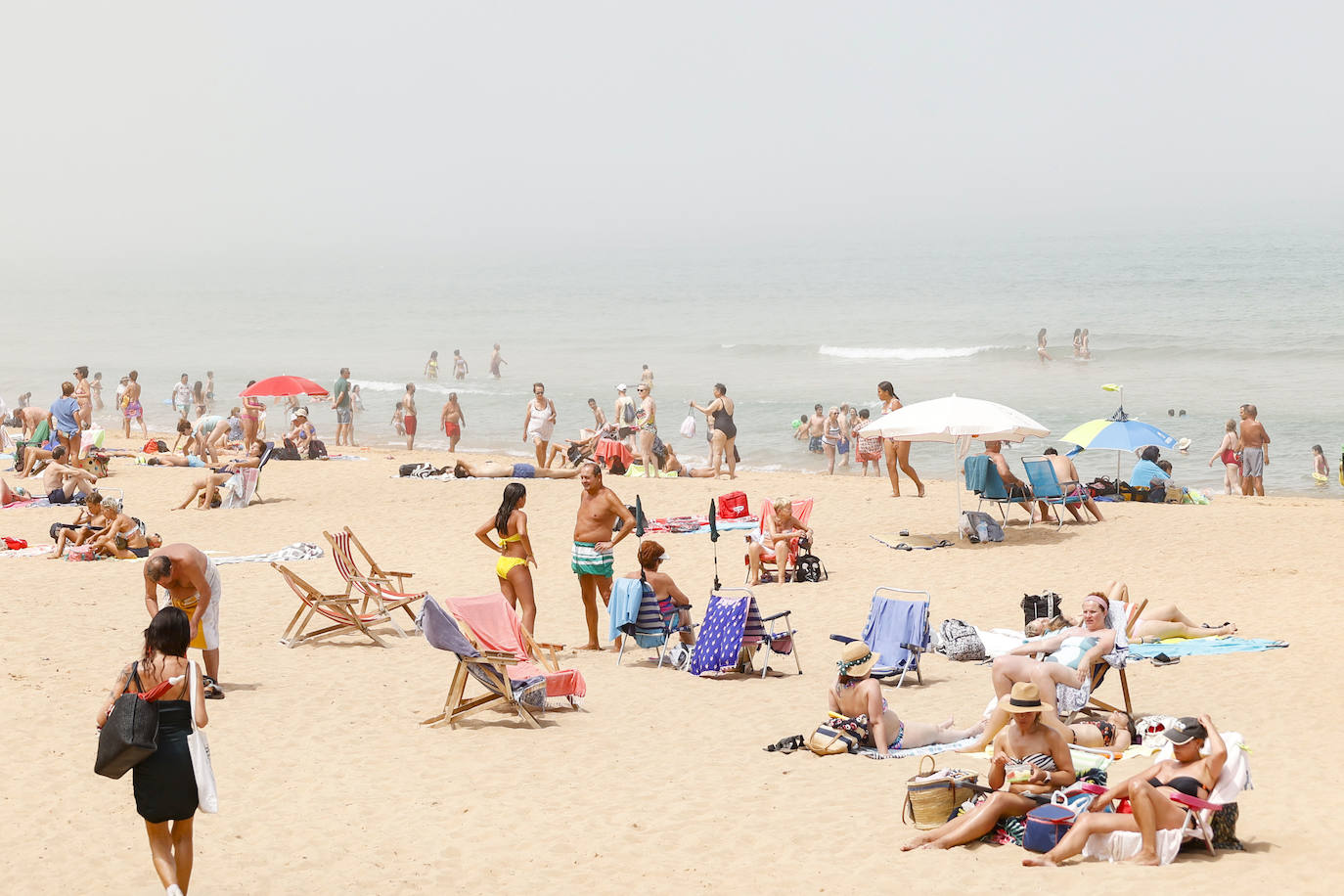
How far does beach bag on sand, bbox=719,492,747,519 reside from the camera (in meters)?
16.3

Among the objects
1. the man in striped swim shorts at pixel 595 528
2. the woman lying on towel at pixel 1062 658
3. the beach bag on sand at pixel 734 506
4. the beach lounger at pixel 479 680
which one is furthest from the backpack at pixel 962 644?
the beach bag on sand at pixel 734 506

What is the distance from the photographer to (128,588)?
11984 millimetres

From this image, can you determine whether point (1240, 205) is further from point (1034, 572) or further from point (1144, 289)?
point (1034, 572)

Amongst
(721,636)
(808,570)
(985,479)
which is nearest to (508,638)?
(721,636)

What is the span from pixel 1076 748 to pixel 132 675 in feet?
16.4

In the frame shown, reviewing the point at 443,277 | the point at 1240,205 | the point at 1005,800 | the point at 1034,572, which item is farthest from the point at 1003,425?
the point at 1240,205

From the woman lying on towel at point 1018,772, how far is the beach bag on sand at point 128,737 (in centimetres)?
326

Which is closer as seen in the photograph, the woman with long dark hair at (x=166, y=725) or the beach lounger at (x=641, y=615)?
the woman with long dark hair at (x=166, y=725)

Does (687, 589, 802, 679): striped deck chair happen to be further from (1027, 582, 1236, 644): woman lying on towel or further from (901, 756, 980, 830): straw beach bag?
(901, 756, 980, 830): straw beach bag

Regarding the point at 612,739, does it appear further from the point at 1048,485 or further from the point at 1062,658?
the point at 1048,485

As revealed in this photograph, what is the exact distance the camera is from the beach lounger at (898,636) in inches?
372

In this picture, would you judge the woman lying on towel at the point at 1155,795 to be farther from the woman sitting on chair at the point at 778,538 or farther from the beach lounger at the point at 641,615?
the woman sitting on chair at the point at 778,538

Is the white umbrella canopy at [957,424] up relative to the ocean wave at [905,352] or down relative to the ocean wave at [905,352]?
down

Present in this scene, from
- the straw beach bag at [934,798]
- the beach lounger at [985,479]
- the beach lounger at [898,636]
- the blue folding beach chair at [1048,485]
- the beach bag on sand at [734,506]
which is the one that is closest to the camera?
the straw beach bag at [934,798]
